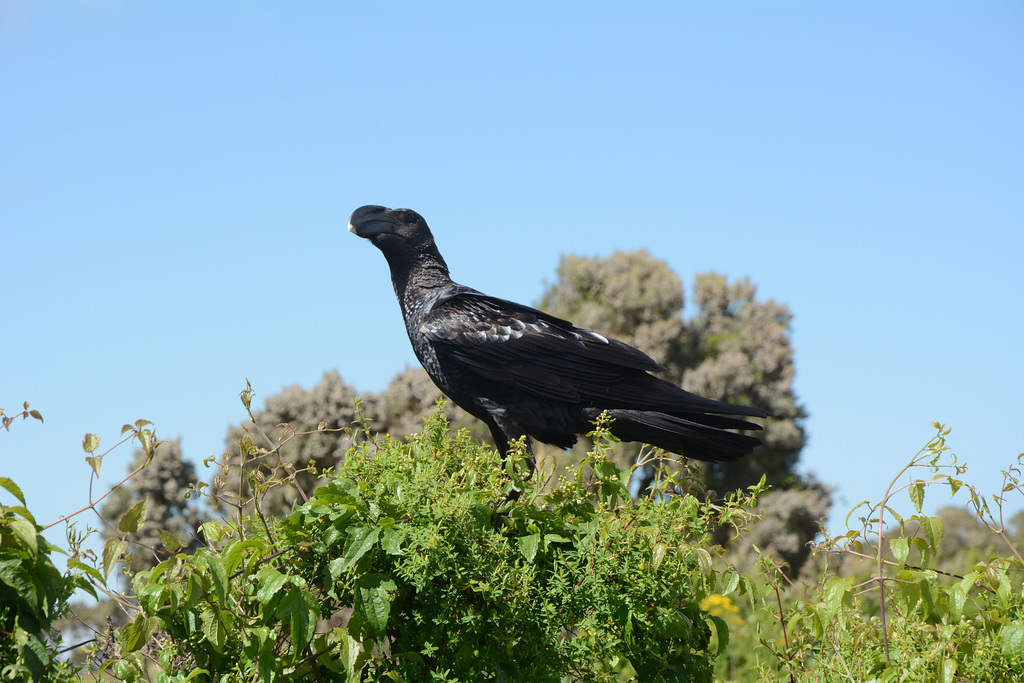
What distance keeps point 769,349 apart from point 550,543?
14.3 metres

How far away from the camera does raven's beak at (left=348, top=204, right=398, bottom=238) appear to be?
3818 millimetres

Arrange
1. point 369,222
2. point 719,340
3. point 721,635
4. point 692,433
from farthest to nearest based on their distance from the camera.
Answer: point 719,340
point 369,222
point 692,433
point 721,635

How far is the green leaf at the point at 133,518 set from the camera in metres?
1.81

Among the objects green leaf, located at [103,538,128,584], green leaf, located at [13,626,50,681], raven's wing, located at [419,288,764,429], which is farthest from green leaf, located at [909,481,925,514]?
green leaf, located at [13,626,50,681]

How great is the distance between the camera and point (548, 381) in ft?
11.4

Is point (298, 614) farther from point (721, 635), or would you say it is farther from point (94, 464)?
point (721, 635)

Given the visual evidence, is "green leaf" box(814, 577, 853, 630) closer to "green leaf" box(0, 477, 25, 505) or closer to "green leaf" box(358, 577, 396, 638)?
"green leaf" box(358, 577, 396, 638)

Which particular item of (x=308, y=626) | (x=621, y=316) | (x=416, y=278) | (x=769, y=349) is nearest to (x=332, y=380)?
(x=621, y=316)

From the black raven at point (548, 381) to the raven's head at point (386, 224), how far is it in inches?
14.5

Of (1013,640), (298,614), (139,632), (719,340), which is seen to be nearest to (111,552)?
(139,632)

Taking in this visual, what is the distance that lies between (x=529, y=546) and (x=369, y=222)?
7.34 feet

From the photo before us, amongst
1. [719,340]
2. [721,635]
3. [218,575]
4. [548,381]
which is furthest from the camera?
[719,340]

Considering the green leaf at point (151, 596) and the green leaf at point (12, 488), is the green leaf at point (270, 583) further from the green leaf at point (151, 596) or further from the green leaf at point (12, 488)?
the green leaf at point (12, 488)

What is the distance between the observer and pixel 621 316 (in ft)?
50.5
